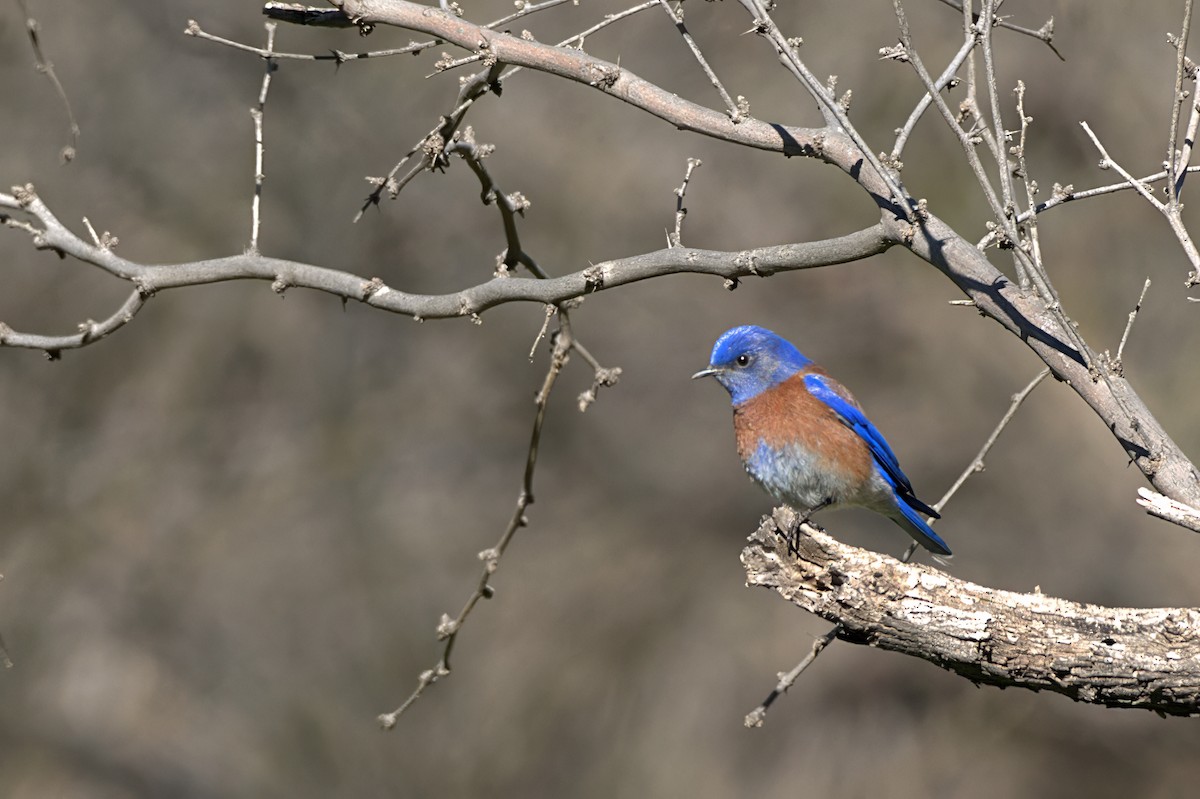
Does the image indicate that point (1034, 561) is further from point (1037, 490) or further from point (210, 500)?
point (210, 500)

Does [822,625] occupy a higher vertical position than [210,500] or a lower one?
lower

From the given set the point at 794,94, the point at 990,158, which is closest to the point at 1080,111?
the point at 990,158

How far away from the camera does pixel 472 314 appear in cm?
398

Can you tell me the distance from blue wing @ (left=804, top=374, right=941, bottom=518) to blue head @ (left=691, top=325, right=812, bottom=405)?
13 centimetres

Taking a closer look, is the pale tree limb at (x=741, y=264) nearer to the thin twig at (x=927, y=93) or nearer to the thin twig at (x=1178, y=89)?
the thin twig at (x=927, y=93)

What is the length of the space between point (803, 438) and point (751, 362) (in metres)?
0.48

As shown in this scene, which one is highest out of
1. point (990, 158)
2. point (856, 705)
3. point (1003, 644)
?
point (990, 158)

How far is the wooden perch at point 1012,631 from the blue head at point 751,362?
5.39ft

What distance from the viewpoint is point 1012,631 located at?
3.41 m

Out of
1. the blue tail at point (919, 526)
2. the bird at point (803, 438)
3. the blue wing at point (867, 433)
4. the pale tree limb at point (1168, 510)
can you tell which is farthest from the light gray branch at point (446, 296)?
the blue tail at point (919, 526)

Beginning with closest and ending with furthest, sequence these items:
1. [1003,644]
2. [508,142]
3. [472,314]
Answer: [1003,644] < [472,314] < [508,142]

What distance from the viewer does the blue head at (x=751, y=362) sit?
5176 millimetres

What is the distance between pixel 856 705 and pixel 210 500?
4.87 metres

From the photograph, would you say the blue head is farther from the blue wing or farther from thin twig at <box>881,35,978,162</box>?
thin twig at <box>881,35,978,162</box>
